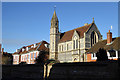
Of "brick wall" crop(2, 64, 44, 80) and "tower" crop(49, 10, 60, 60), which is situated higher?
"tower" crop(49, 10, 60, 60)

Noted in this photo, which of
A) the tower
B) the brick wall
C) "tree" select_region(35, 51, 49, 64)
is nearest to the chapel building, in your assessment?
the tower

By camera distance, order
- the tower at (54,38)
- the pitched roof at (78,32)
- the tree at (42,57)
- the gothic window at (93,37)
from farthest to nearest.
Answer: the tower at (54,38) → the tree at (42,57) → the pitched roof at (78,32) → the gothic window at (93,37)

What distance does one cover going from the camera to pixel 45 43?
213 feet

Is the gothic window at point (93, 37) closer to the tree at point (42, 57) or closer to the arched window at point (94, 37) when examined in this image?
the arched window at point (94, 37)

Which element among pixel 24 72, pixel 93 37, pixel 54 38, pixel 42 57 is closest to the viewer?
pixel 24 72

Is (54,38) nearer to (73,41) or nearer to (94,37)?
(73,41)

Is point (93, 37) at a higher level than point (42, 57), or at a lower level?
higher

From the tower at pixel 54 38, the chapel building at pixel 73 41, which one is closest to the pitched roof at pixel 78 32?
the chapel building at pixel 73 41

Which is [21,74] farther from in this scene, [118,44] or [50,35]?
[50,35]

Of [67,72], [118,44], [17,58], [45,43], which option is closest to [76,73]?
[67,72]

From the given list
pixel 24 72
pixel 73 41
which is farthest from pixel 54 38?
pixel 24 72

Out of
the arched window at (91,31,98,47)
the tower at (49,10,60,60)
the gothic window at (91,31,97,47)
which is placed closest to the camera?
the gothic window at (91,31,97,47)

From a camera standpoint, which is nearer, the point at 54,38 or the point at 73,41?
the point at 73,41

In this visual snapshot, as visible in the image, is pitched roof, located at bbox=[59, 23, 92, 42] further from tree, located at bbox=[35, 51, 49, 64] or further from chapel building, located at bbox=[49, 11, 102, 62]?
tree, located at bbox=[35, 51, 49, 64]
